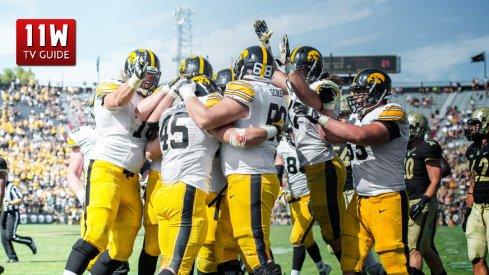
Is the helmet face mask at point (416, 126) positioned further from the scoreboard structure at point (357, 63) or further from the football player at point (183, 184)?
the scoreboard structure at point (357, 63)

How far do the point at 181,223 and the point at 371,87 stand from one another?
7.25 ft

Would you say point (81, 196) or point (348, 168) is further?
point (348, 168)

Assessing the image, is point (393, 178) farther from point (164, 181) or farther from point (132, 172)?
point (132, 172)

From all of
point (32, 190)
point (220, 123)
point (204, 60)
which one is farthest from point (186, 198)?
point (32, 190)

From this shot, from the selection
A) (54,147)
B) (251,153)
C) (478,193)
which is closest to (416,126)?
(478,193)

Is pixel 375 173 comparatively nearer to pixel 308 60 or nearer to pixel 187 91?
pixel 308 60

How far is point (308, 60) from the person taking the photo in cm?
717

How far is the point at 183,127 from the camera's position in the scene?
570 centimetres

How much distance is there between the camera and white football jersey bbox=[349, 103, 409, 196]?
6023 mm

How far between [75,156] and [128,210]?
58.4 inches

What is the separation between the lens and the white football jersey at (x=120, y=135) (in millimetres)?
6508

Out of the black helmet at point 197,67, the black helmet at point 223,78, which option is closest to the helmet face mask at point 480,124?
the black helmet at point 223,78

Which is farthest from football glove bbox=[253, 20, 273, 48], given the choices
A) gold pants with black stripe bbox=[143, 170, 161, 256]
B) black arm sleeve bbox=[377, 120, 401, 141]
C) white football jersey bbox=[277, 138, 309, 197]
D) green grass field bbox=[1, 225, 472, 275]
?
green grass field bbox=[1, 225, 472, 275]

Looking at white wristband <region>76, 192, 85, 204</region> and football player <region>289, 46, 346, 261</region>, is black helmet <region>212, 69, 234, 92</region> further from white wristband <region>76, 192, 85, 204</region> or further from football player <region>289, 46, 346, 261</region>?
white wristband <region>76, 192, 85, 204</region>
